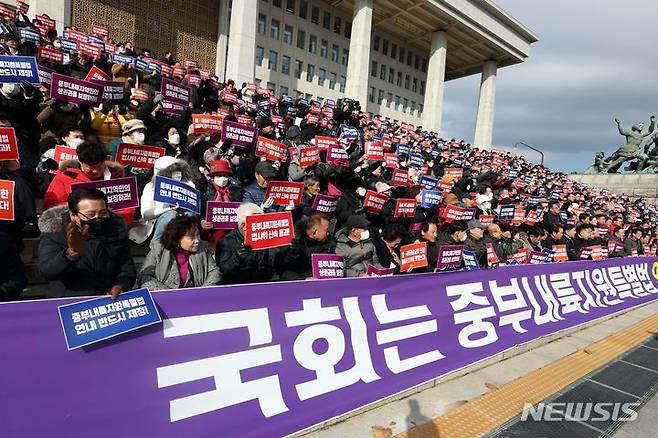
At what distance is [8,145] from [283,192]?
2.54 m

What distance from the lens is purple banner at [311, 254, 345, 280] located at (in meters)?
3.83

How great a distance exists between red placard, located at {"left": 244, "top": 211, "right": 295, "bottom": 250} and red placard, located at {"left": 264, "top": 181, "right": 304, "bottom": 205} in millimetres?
1206

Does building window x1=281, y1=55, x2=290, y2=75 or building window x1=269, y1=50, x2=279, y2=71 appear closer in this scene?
building window x1=269, y1=50, x2=279, y2=71

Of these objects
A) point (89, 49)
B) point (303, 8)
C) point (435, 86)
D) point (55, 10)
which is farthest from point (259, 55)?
point (89, 49)

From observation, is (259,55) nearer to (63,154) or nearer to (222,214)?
(63,154)

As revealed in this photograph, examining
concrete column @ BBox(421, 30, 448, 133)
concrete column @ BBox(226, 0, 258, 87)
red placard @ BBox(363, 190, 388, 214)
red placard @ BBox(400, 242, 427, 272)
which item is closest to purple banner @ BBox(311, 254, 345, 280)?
red placard @ BBox(400, 242, 427, 272)

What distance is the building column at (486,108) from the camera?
48013 mm

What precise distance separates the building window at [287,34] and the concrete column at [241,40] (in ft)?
37.9

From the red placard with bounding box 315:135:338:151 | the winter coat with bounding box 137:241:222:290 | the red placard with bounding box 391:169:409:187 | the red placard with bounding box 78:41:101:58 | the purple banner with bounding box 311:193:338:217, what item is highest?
the red placard with bounding box 78:41:101:58

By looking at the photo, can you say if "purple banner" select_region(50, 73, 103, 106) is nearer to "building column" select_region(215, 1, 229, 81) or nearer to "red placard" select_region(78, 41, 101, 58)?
"red placard" select_region(78, 41, 101, 58)

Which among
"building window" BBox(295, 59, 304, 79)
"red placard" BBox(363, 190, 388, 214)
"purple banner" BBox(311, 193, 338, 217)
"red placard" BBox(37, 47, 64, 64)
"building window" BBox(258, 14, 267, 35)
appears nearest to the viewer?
"purple banner" BBox(311, 193, 338, 217)

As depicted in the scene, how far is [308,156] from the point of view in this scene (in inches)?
265

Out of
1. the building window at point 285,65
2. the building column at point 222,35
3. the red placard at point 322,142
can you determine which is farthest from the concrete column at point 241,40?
the red placard at point 322,142

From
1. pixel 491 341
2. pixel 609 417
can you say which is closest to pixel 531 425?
pixel 609 417
